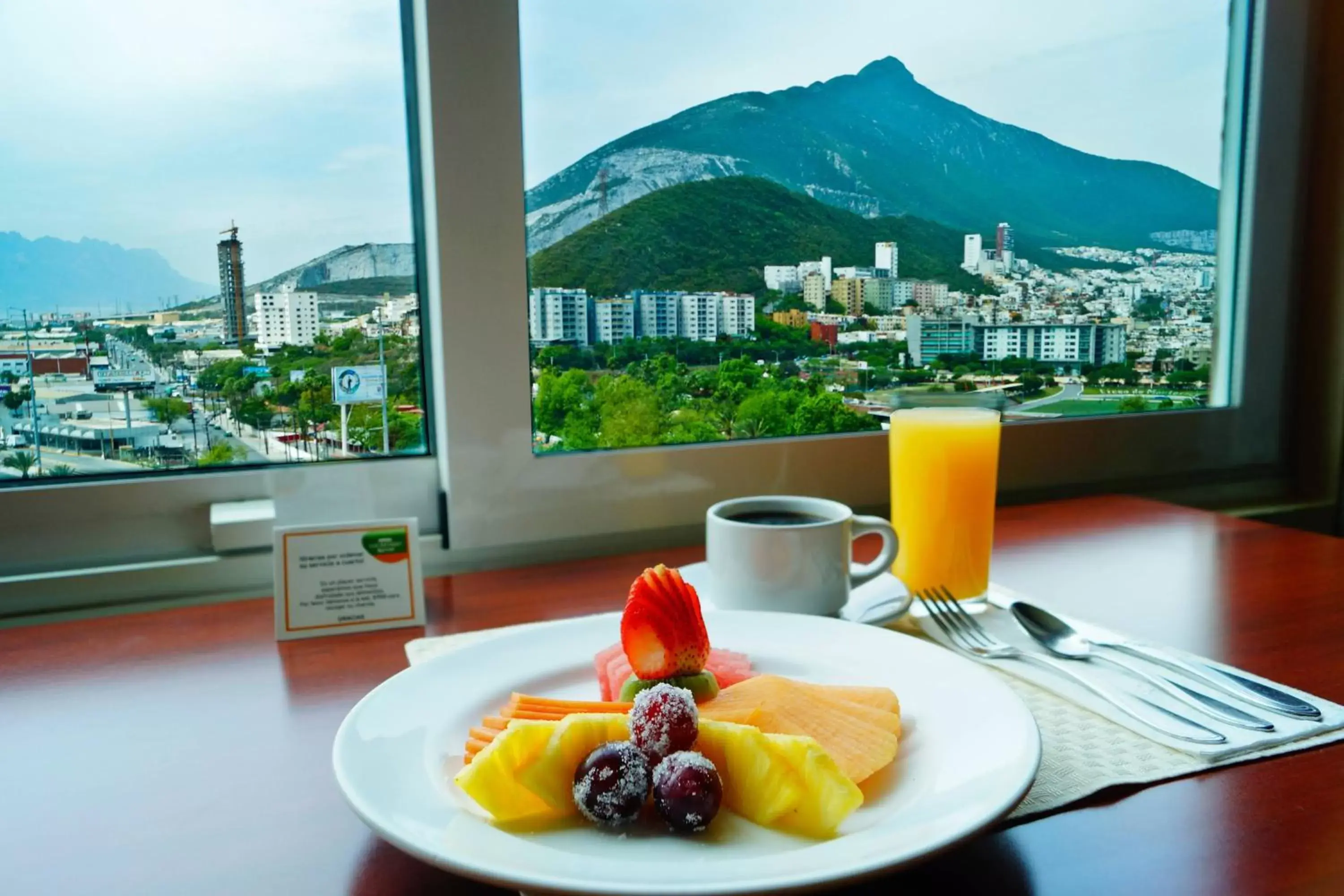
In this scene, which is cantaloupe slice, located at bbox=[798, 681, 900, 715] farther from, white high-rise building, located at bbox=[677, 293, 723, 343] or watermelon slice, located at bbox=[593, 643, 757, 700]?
white high-rise building, located at bbox=[677, 293, 723, 343]

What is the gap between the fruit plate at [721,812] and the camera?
0.41 m

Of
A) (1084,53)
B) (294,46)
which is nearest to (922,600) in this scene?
(294,46)

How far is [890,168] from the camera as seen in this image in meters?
1.37

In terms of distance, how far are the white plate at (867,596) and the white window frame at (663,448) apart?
27 cm

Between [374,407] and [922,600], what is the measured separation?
62cm

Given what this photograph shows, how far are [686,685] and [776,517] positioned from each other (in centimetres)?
→ 27

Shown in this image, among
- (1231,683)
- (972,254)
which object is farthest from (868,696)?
(972,254)

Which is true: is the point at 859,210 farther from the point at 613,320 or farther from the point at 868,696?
the point at 868,696

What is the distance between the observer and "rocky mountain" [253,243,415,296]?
1.07m

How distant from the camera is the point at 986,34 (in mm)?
1333

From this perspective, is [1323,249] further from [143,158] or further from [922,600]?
[143,158]

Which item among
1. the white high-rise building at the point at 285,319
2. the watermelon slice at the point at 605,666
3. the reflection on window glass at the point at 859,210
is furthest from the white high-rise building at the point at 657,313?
the watermelon slice at the point at 605,666

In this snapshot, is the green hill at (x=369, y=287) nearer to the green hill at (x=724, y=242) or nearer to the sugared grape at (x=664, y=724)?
the green hill at (x=724, y=242)

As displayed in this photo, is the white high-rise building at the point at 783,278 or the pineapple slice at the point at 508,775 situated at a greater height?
the white high-rise building at the point at 783,278
